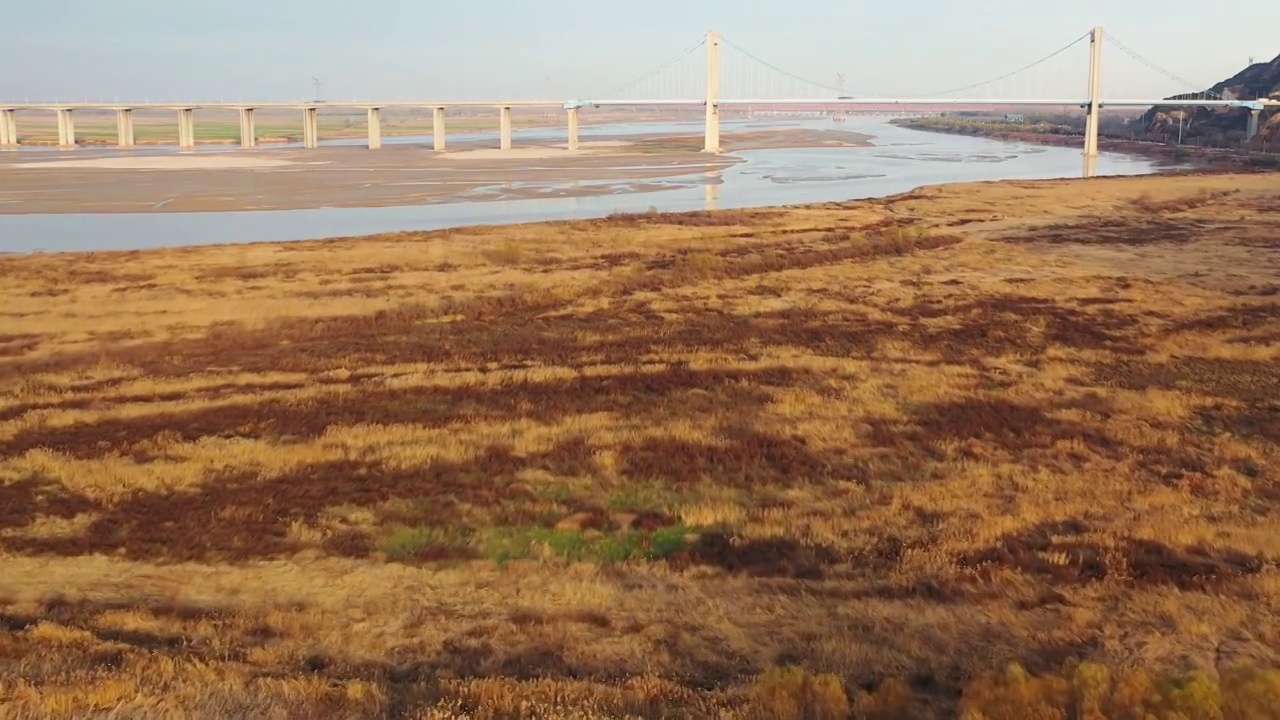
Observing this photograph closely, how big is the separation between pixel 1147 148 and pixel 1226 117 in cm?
1633

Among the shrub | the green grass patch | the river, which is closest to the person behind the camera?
the shrub

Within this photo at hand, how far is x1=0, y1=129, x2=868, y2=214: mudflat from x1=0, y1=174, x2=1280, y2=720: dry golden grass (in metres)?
21.3

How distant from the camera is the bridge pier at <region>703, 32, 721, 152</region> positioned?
75250 mm

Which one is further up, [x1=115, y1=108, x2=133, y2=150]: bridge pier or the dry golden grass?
[x1=115, y1=108, x2=133, y2=150]: bridge pier

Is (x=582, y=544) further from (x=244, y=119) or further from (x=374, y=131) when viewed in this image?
(x=244, y=119)

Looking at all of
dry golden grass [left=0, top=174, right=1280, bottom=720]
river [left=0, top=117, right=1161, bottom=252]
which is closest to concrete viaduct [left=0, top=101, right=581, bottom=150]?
river [left=0, top=117, right=1161, bottom=252]

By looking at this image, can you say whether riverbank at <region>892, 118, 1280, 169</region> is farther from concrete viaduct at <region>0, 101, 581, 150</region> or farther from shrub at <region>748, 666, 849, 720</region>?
shrub at <region>748, 666, 849, 720</region>

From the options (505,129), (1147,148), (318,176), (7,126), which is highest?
(7,126)

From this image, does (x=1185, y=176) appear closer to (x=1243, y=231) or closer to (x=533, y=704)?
(x=1243, y=231)

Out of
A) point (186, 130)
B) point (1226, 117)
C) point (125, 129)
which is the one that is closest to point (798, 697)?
point (186, 130)

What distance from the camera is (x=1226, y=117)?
88688mm

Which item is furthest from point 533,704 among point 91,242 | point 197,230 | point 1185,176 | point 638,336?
point 1185,176

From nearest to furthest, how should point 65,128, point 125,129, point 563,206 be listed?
point 563,206
point 65,128
point 125,129

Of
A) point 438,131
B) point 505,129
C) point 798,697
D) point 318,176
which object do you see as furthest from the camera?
point 505,129
